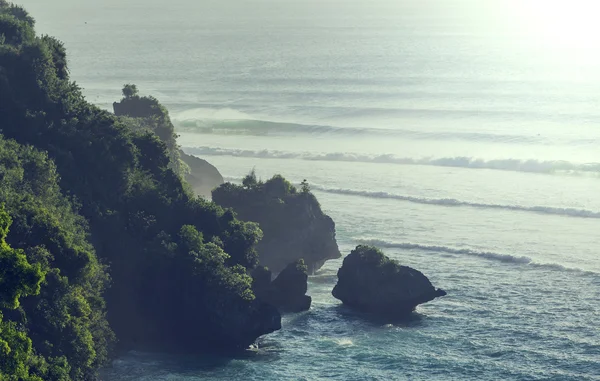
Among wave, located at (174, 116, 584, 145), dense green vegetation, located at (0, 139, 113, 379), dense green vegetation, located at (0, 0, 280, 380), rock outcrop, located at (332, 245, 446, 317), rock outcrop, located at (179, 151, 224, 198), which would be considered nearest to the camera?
dense green vegetation, located at (0, 139, 113, 379)

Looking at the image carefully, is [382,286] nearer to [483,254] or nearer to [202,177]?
[483,254]

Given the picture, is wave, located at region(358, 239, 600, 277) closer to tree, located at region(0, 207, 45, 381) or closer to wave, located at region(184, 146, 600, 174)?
wave, located at region(184, 146, 600, 174)

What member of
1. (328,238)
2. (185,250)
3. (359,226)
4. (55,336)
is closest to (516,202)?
(359,226)

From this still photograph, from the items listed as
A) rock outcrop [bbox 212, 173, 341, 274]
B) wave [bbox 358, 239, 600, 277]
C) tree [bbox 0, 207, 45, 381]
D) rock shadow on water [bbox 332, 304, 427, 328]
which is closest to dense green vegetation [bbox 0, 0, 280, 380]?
tree [bbox 0, 207, 45, 381]

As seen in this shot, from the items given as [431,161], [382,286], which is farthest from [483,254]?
[431,161]

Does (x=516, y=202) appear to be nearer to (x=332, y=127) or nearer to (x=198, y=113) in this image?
(x=332, y=127)
